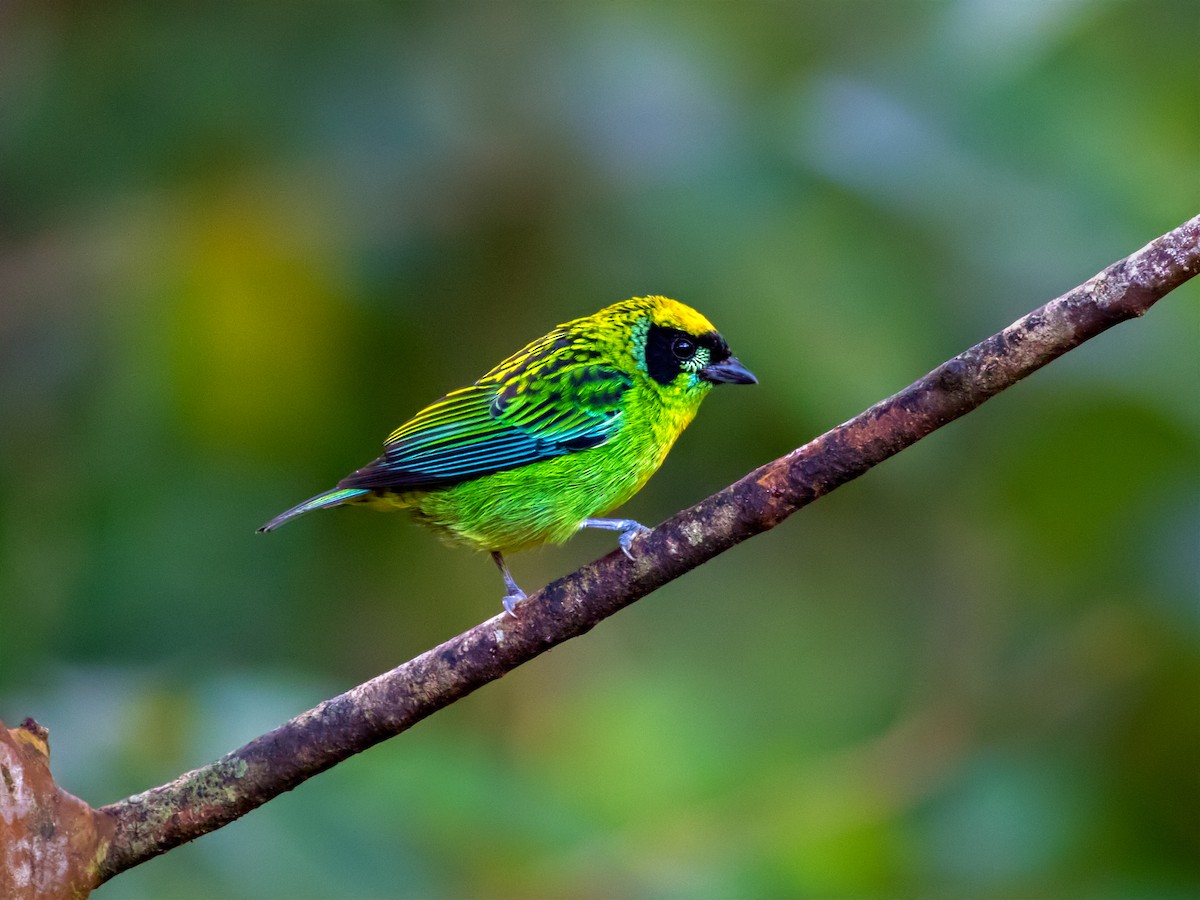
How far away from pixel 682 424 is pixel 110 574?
87.7 inches

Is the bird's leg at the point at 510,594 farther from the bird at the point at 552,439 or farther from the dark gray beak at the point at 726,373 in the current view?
the dark gray beak at the point at 726,373

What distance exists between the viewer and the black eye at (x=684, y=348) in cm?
343

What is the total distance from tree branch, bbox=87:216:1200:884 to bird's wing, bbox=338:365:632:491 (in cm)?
64

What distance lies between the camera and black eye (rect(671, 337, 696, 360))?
343 centimetres

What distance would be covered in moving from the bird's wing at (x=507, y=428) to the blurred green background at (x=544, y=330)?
0.79m

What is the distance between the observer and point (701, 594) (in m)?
5.97

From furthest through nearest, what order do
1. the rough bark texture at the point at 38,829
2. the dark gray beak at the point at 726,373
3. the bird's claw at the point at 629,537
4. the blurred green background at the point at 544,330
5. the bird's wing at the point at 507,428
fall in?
the blurred green background at the point at 544,330 < the dark gray beak at the point at 726,373 < the bird's wing at the point at 507,428 < the bird's claw at the point at 629,537 < the rough bark texture at the point at 38,829

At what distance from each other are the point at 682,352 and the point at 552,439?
42 centimetres

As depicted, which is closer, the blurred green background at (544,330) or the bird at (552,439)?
the bird at (552,439)

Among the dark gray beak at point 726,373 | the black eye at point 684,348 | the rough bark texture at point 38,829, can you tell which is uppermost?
the black eye at point 684,348

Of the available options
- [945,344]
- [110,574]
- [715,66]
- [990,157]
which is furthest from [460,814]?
[715,66]

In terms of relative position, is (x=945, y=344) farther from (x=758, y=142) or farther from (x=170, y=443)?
(x=170, y=443)

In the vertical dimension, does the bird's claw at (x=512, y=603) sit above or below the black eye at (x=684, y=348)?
below

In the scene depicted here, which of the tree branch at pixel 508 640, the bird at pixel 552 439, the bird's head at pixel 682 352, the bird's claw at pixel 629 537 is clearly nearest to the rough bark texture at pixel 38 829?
the tree branch at pixel 508 640
